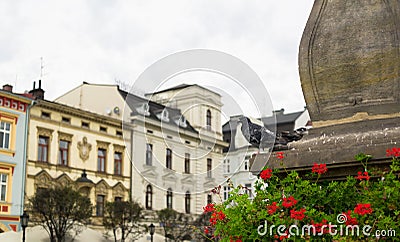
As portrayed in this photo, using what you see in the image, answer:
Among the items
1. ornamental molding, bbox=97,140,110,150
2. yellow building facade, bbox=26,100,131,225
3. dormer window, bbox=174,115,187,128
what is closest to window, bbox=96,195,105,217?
yellow building facade, bbox=26,100,131,225

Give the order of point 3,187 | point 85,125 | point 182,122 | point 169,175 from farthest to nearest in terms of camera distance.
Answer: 1. point 182,122
2. point 169,175
3. point 85,125
4. point 3,187

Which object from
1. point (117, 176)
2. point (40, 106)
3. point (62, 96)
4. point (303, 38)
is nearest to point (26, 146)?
point (40, 106)

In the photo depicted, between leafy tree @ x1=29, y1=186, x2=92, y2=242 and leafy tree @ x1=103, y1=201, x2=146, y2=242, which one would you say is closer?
leafy tree @ x1=29, y1=186, x2=92, y2=242

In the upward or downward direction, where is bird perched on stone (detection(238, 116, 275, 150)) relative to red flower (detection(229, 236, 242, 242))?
upward

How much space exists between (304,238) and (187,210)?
112ft

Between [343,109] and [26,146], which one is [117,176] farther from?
[343,109]

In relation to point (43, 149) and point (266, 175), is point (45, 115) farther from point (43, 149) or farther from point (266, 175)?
point (266, 175)

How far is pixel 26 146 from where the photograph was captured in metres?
27.1

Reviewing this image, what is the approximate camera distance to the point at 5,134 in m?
26.1

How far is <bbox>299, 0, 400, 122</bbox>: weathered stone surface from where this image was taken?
14.7ft

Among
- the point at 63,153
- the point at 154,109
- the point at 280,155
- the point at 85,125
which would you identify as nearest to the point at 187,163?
the point at 154,109

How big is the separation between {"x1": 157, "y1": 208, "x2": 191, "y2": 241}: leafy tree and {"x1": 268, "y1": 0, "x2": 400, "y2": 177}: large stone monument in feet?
90.4

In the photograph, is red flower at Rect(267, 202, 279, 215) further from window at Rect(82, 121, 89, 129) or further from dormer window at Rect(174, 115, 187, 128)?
dormer window at Rect(174, 115, 187, 128)

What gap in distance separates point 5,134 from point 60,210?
4448 millimetres
